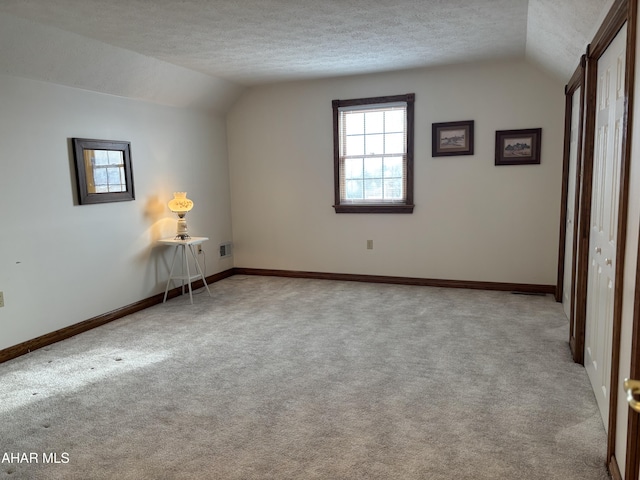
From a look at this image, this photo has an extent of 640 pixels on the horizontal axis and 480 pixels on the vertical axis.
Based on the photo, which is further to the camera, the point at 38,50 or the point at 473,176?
the point at 473,176

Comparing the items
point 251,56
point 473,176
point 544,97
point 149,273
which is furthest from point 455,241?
point 149,273

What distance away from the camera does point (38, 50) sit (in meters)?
3.34

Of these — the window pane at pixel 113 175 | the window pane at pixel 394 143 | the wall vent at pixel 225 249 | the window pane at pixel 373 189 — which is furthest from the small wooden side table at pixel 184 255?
the window pane at pixel 394 143

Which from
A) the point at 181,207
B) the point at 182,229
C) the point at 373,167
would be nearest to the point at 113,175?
the point at 181,207

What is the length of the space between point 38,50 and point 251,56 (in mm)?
1732

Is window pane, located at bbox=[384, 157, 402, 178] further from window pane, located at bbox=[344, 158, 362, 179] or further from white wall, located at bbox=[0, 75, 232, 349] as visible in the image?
white wall, located at bbox=[0, 75, 232, 349]

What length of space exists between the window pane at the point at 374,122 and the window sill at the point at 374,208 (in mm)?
889

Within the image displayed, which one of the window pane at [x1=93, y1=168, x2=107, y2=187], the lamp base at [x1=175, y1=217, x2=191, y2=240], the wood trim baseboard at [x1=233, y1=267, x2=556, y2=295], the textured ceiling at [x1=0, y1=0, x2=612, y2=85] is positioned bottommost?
the wood trim baseboard at [x1=233, y1=267, x2=556, y2=295]

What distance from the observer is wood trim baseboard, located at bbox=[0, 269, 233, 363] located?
3445mm

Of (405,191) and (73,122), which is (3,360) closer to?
(73,122)

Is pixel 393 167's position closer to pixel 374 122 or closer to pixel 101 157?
pixel 374 122

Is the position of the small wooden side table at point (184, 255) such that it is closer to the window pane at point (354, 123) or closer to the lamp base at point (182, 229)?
the lamp base at point (182, 229)

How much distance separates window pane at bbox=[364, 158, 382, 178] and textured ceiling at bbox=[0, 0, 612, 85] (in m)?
1.10

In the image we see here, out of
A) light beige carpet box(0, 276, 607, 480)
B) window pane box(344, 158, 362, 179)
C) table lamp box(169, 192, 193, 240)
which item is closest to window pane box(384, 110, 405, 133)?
window pane box(344, 158, 362, 179)
